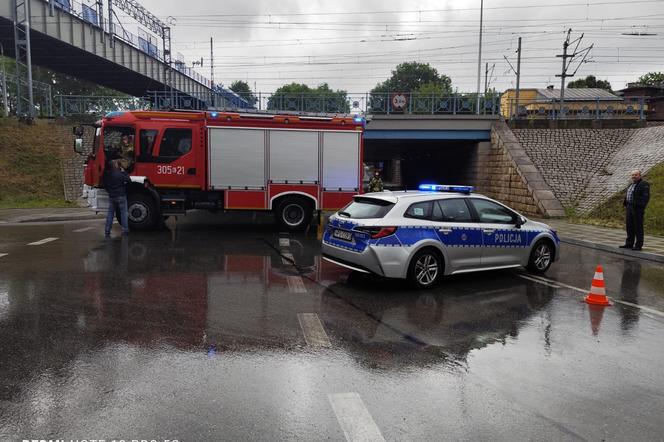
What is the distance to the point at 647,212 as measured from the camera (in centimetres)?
1523

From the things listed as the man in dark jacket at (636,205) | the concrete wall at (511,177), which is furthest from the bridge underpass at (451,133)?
the man in dark jacket at (636,205)

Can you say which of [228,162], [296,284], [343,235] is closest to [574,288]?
[343,235]

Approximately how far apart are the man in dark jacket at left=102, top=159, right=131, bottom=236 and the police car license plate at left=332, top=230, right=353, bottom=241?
670cm

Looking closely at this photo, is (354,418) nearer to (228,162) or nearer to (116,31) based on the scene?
(228,162)

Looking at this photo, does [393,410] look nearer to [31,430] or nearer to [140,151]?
[31,430]

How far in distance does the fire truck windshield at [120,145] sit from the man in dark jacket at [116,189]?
397 millimetres

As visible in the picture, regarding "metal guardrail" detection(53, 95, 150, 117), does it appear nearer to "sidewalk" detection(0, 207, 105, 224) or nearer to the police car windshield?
"sidewalk" detection(0, 207, 105, 224)

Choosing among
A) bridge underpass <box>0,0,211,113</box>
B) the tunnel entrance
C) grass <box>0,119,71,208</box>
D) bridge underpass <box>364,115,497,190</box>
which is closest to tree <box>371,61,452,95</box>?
the tunnel entrance

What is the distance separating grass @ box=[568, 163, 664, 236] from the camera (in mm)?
14609

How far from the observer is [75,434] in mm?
3189

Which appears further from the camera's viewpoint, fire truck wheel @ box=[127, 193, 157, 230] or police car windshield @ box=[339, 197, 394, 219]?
fire truck wheel @ box=[127, 193, 157, 230]

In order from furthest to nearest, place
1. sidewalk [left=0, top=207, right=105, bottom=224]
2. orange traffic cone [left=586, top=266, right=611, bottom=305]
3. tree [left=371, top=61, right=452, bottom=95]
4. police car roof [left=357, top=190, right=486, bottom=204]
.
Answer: tree [left=371, top=61, right=452, bottom=95]
sidewalk [left=0, top=207, right=105, bottom=224]
police car roof [left=357, top=190, right=486, bottom=204]
orange traffic cone [left=586, top=266, right=611, bottom=305]

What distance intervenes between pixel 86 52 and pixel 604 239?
29.3m

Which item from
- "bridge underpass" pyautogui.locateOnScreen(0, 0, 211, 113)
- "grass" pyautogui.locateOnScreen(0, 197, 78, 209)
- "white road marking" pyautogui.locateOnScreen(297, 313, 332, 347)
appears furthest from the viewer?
"bridge underpass" pyautogui.locateOnScreen(0, 0, 211, 113)
